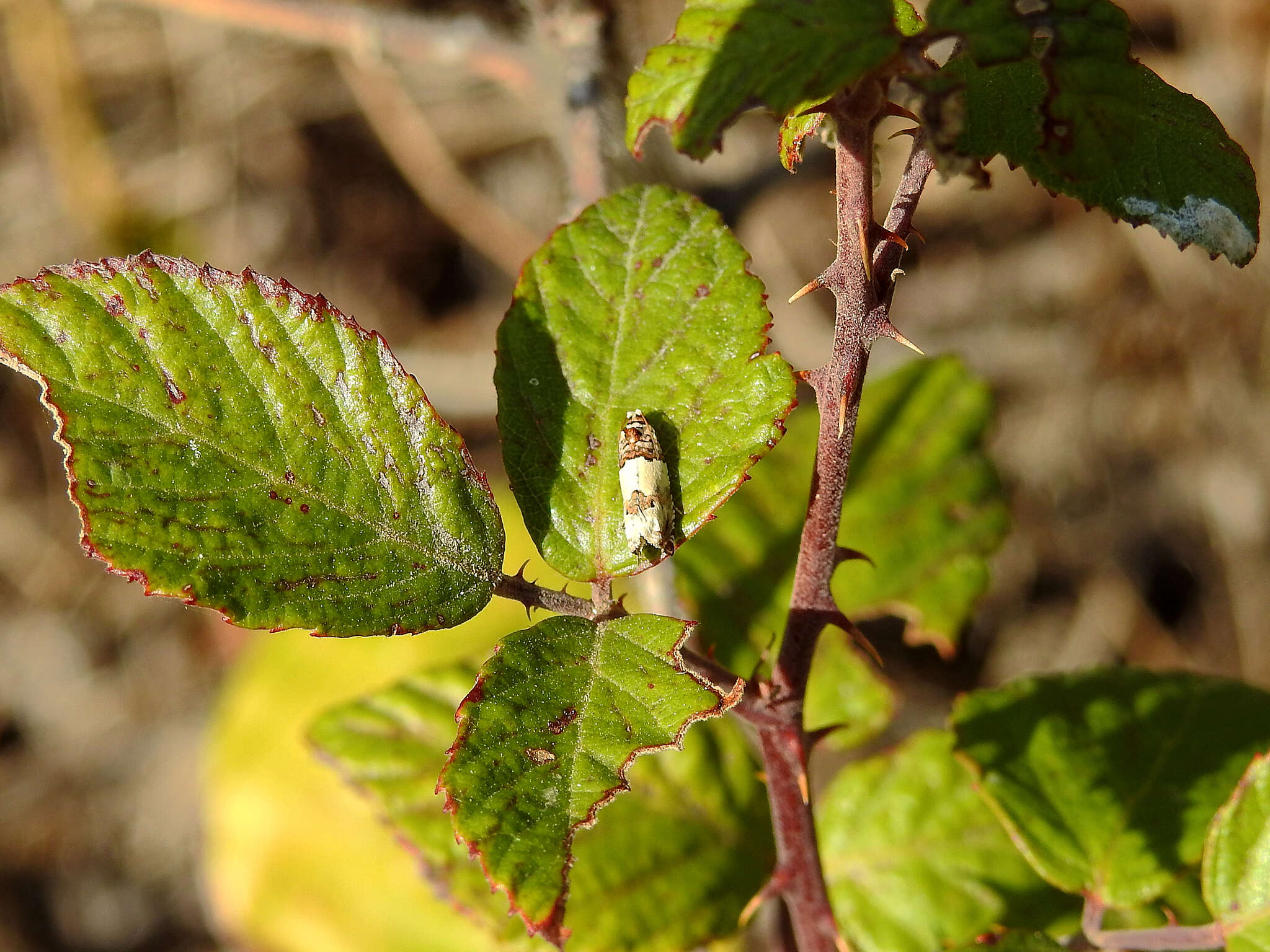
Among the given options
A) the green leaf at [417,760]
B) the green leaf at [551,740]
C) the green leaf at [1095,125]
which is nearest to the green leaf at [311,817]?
the green leaf at [417,760]

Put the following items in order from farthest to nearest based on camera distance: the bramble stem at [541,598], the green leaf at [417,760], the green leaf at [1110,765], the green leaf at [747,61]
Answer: the green leaf at [417,760], the green leaf at [1110,765], the bramble stem at [541,598], the green leaf at [747,61]

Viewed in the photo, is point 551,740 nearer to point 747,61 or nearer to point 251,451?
point 251,451

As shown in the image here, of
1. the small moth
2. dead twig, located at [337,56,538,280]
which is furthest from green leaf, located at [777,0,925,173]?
dead twig, located at [337,56,538,280]

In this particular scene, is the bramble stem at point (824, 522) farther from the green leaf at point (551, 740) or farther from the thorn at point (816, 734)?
the green leaf at point (551, 740)

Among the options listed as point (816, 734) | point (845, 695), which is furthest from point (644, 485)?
point (845, 695)

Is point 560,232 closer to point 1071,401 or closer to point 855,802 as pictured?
point 855,802

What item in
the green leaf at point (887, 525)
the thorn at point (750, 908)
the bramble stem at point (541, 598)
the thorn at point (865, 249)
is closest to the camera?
the thorn at point (865, 249)
